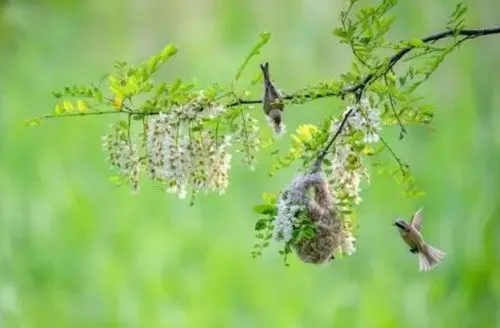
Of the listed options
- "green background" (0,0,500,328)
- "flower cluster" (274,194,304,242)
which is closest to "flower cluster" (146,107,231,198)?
"flower cluster" (274,194,304,242)

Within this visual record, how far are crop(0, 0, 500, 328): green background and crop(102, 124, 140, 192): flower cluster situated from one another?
2.30 ft

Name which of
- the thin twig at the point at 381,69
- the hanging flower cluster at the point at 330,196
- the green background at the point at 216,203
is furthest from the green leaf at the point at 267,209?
the green background at the point at 216,203

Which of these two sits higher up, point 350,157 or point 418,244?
point 350,157

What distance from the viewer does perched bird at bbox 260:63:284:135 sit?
1.00m

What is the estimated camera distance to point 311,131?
42.1 inches

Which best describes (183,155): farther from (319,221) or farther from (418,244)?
(418,244)

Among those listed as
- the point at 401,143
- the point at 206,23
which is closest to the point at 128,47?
the point at 206,23

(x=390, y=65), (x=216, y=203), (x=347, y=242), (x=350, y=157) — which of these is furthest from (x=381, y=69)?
(x=216, y=203)

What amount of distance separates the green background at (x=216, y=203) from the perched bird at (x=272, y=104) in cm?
69

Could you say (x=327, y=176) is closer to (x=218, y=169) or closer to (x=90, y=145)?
(x=218, y=169)

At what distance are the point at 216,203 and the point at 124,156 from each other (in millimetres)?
748

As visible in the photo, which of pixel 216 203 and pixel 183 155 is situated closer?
pixel 183 155

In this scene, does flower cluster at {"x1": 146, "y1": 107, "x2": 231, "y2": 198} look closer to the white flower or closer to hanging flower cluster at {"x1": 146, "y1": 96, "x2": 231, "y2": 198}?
hanging flower cluster at {"x1": 146, "y1": 96, "x2": 231, "y2": 198}

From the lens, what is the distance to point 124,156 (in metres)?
1.05
